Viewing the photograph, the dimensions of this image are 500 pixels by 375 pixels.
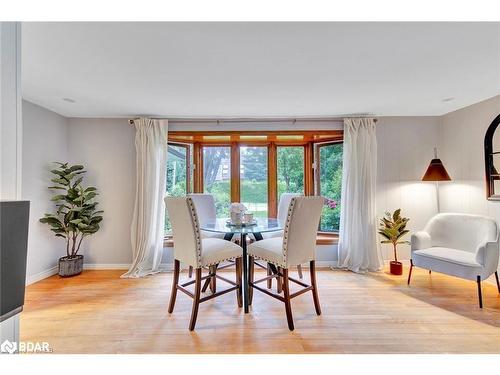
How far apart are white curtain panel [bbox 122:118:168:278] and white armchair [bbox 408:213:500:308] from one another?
10.9 ft

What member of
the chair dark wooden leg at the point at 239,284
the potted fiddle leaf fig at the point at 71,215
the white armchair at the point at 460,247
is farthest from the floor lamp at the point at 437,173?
the potted fiddle leaf fig at the point at 71,215

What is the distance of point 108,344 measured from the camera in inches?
69.1

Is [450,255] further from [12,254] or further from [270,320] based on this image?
[12,254]

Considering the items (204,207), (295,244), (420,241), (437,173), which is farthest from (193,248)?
(437,173)

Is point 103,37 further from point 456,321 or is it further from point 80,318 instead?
point 456,321

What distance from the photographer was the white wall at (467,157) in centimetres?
283

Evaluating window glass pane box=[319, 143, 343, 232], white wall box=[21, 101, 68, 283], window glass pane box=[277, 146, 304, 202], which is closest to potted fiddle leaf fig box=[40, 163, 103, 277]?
white wall box=[21, 101, 68, 283]

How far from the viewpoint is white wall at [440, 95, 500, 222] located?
2.83 meters

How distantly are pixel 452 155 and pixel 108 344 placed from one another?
458 centimetres

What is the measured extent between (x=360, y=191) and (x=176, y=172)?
2.78 meters

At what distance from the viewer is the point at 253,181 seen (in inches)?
147

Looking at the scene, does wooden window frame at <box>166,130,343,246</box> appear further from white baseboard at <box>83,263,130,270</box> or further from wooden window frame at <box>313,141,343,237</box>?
white baseboard at <box>83,263,130,270</box>

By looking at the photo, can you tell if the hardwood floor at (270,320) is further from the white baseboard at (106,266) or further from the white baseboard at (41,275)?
the white baseboard at (106,266)
